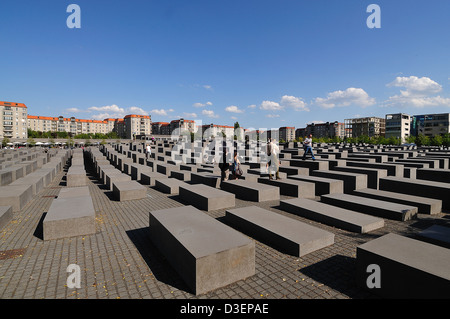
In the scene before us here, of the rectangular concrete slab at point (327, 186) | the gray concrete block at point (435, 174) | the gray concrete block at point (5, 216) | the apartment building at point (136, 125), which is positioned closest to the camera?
the gray concrete block at point (5, 216)

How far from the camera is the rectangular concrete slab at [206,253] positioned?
4.16m

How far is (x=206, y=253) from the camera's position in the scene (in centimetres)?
424

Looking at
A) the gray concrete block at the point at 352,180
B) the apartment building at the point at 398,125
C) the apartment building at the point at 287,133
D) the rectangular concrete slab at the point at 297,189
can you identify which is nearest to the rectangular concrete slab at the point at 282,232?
the rectangular concrete slab at the point at 297,189

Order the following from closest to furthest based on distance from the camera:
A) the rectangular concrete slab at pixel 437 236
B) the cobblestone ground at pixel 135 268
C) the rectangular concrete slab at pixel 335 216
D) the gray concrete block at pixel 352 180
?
1. the cobblestone ground at pixel 135 268
2. the rectangular concrete slab at pixel 437 236
3. the rectangular concrete slab at pixel 335 216
4. the gray concrete block at pixel 352 180

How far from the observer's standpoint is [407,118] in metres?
113

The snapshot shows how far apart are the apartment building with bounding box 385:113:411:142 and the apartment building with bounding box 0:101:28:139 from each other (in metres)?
168

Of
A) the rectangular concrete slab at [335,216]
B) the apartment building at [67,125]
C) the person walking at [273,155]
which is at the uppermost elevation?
the apartment building at [67,125]

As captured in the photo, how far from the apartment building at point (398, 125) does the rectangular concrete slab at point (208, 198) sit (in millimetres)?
123555

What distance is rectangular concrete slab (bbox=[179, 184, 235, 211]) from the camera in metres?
9.18

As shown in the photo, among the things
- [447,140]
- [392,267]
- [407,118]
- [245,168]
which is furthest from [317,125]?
[392,267]

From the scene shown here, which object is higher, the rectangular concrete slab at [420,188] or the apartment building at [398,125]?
the apartment building at [398,125]

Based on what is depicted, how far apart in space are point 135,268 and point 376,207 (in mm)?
7522

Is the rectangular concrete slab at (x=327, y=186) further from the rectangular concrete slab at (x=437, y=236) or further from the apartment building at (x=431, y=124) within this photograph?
the apartment building at (x=431, y=124)

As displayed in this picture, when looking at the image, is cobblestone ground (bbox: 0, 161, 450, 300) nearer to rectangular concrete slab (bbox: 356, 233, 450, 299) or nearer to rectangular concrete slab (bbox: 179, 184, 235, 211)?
rectangular concrete slab (bbox: 356, 233, 450, 299)
